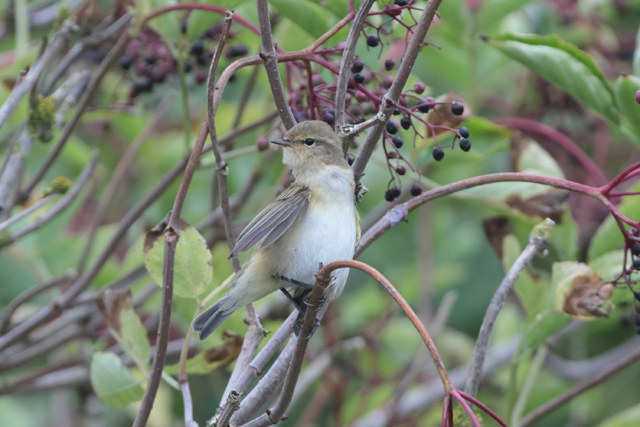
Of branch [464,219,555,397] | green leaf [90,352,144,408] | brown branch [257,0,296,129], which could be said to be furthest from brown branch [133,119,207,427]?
branch [464,219,555,397]

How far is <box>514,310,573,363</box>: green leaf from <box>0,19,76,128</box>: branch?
1.85 meters

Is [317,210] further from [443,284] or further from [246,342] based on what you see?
[443,284]

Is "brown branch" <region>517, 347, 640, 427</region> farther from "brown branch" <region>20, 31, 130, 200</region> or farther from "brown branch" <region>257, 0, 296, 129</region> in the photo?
"brown branch" <region>20, 31, 130, 200</region>

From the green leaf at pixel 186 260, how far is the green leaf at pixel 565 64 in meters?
1.26

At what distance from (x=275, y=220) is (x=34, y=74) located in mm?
982

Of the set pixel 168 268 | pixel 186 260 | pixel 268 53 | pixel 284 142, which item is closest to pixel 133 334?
pixel 186 260

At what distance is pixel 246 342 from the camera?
2.08 m

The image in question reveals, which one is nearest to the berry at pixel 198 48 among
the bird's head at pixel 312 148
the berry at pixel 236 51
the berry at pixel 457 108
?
the berry at pixel 236 51

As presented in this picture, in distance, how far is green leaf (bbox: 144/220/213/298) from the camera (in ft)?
6.44

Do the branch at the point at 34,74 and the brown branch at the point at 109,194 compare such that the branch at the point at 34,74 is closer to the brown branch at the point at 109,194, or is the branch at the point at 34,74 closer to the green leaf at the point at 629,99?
the brown branch at the point at 109,194

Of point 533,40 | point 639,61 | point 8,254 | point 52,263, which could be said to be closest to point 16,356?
point 52,263

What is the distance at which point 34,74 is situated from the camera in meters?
2.26

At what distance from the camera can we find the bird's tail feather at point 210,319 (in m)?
2.23

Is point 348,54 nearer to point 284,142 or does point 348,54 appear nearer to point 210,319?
point 284,142
